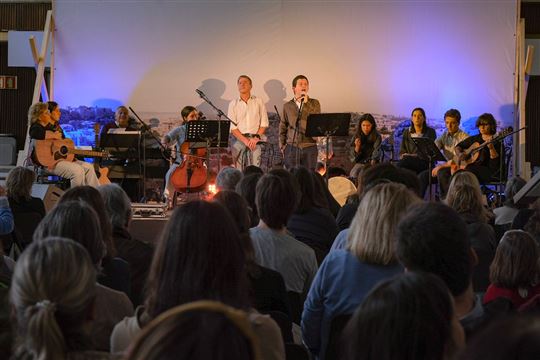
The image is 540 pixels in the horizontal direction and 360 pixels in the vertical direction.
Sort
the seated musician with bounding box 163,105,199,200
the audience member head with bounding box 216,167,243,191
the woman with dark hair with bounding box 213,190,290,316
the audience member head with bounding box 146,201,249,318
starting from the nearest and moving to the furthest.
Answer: the audience member head with bounding box 146,201,249,318 < the woman with dark hair with bounding box 213,190,290,316 < the audience member head with bounding box 216,167,243,191 < the seated musician with bounding box 163,105,199,200

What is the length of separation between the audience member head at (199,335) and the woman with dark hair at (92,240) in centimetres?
165

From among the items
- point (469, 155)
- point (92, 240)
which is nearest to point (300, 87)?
point (469, 155)

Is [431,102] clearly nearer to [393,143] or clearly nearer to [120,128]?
[393,143]

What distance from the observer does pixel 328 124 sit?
415 inches

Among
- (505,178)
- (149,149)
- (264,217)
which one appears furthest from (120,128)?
(264,217)

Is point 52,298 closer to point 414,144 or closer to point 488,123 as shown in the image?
point 488,123

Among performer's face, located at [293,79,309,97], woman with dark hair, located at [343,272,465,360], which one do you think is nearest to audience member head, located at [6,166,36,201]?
woman with dark hair, located at [343,272,465,360]

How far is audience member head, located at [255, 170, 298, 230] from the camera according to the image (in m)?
4.08

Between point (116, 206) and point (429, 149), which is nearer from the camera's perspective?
point (116, 206)

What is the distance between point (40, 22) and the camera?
14.6m

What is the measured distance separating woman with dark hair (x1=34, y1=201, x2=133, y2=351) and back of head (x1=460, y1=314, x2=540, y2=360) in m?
1.98

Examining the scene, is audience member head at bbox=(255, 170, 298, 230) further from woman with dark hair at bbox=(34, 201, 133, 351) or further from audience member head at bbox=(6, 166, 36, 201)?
audience member head at bbox=(6, 166, 36, 201)

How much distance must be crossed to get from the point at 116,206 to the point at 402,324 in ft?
10.0

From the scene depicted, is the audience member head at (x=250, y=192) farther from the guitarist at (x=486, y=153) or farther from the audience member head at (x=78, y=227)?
the guitarist at (x=486, y=153)
